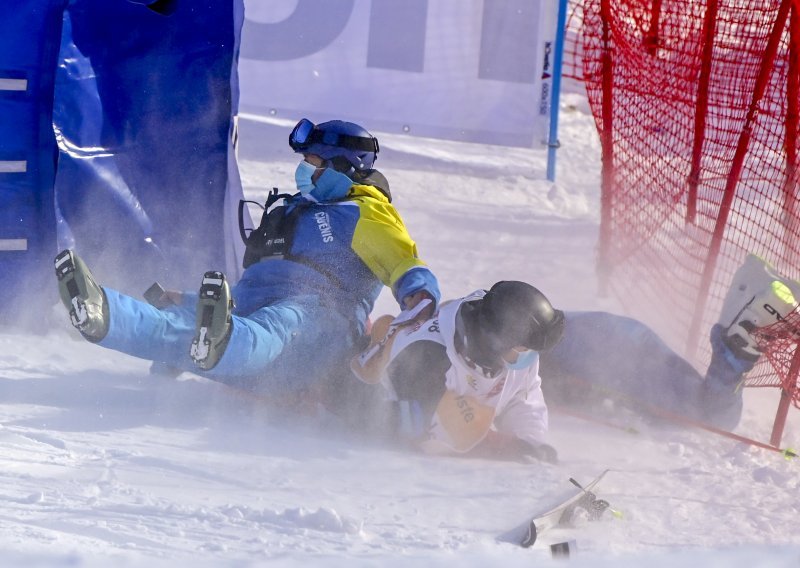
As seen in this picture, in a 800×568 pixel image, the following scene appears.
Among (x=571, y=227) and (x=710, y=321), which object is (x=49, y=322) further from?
(x=571, y=227)

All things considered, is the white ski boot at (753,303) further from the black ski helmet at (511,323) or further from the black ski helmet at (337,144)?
the black ski helmet at (337,144)

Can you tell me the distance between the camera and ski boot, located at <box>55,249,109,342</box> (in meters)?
3.06

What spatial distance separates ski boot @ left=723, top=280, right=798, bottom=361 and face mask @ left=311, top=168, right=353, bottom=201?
1569 millimetres

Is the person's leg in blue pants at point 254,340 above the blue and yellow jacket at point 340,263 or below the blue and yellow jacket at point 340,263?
below

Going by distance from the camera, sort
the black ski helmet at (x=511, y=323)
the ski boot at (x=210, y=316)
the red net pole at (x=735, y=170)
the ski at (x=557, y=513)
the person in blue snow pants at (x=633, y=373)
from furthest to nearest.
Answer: the red net pole at (x=735, y=170) < the person in blue snow pants at (x=633, y=373) < the black ski helmet at (x=511, y=323) < the ski boot at (x=210, y=316) < the ski at (x=557, y=513)

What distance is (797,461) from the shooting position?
3.86 metres

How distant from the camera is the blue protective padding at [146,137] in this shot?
4406 millimetres

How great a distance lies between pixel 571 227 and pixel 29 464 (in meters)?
4.79

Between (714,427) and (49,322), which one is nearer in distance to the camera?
(714,427)

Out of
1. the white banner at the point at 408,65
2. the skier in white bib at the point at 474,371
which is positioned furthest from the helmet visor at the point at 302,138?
the white banner at the point at 408,65

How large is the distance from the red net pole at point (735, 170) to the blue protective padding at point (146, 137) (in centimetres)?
227

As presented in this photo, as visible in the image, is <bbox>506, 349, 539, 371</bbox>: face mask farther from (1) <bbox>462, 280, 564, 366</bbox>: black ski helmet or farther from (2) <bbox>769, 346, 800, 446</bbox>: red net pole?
(2) <bbox>769, 346, 800, 446</bbox>: red net pole

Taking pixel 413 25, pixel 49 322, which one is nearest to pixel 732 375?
pixel 49 322

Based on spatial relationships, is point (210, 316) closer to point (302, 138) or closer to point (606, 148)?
point (302, 138)
